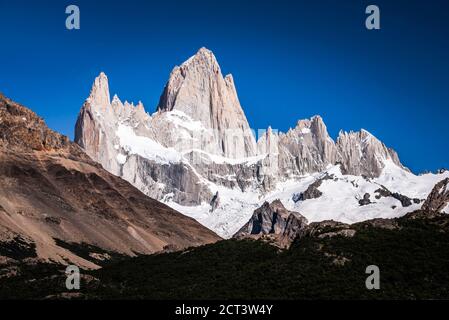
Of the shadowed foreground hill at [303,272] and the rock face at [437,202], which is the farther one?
the rock face at [437,202]

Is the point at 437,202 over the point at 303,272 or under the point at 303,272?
over

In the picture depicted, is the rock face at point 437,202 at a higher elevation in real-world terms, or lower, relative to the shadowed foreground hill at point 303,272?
higher

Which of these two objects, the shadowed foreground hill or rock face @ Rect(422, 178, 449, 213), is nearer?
the shadowed foreground hill

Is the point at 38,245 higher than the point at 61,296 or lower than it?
higher

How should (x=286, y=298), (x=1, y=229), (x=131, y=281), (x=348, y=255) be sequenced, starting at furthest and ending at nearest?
(x=1, y=229)
(x=131, y=281)
(x=348, y=255)
(x=286, y=298)

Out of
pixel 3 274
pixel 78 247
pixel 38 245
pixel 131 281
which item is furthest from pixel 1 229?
pixel 131 281

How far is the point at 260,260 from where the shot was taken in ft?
330

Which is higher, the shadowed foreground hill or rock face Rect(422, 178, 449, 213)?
rock face Rect(422, 178, 449, 213)

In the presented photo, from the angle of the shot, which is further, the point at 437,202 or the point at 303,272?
the point at 437,202

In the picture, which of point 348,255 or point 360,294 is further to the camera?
point 348,255
